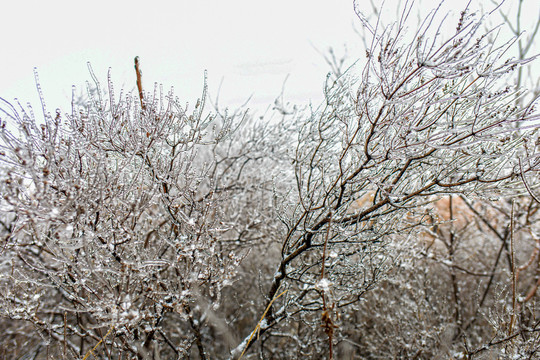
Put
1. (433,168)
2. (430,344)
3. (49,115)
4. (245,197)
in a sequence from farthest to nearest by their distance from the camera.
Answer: (245,197)
(430,344)
(433,168)
(49,115)

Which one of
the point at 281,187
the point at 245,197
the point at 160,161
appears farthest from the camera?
the point at 245,197

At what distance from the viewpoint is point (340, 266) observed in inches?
147

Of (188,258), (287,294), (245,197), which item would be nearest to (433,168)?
(287,294)

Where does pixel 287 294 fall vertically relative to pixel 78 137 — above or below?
below

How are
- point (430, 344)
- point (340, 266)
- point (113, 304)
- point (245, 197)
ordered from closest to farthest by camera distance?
1. point (113, 304)
2. point (340, 266)
3. point (430, 344)
4. point (245, 197)

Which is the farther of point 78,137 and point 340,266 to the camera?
point 340,266

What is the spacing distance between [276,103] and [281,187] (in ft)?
5.99

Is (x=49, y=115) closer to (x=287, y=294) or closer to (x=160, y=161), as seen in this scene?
(x=160, y=161)

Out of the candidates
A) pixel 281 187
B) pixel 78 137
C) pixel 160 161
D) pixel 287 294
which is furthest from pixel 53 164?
pixel 281 187

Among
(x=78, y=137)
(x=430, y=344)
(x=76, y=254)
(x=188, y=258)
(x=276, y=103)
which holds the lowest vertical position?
(x=430, y=344)

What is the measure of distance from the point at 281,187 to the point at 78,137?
13.8ft

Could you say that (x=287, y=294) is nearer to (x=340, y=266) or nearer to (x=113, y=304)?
(x=340, y=266)

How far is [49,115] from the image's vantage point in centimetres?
278

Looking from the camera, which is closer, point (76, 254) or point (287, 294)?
point (76, 254)
